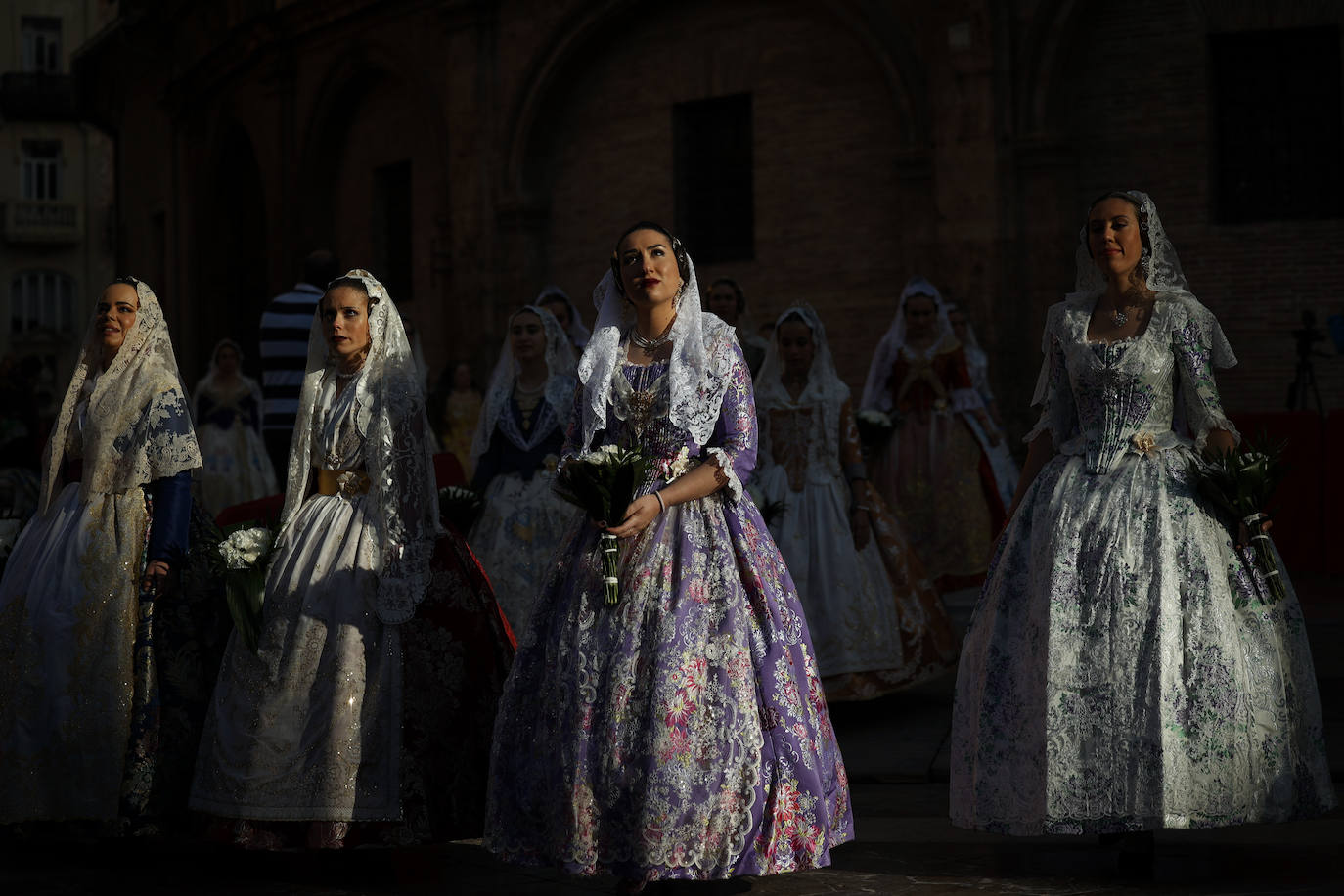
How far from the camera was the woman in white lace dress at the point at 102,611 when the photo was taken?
558 cm

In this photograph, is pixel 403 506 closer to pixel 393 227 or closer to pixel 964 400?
pixel 964 400

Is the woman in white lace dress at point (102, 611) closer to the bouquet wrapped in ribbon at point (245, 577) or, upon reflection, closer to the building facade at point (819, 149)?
the bouquet wrapped in ribbon at point (245, 577)

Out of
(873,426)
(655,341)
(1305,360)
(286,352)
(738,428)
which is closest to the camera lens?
(738,428)

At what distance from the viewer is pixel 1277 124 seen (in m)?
13.7

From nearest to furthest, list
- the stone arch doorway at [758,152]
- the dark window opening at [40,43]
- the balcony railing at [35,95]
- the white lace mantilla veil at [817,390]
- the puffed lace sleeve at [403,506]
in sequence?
the puffed lace sleeve at [403,506] < the white lace mantilla veil at [817,390] < the stone arch doorway at [758,152] < the balcony railing at [35,95] < the dark window opening at [40,43]

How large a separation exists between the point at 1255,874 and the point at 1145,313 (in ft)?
5.66

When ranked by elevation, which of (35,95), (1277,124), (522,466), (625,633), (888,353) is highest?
(35,95)

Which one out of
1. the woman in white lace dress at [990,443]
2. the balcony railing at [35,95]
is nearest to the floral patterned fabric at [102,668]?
the woman in white lace dress at [990,443]

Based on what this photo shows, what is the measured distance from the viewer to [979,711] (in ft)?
16.9

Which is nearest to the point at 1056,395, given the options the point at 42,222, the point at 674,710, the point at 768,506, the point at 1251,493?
the point at 1251,493

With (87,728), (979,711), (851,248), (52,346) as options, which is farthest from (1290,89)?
(52,346)

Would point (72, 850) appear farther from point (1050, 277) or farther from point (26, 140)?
point (26, 140)

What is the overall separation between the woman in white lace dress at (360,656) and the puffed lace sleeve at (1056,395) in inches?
73.9

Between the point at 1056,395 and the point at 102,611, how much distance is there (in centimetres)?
321
